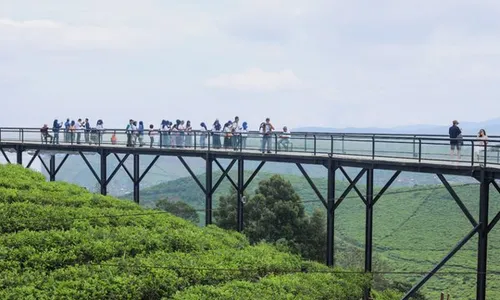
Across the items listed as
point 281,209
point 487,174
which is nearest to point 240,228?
point 487,174

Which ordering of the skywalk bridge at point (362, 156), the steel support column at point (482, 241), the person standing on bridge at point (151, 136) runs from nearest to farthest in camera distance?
the steel support column at point (482, 241)
the skywalk bridge at point (362, 156)
the person standing on bridge at point (151, 136)

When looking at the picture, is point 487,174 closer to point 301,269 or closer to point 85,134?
point 301,269

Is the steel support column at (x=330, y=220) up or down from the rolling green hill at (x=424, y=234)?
up

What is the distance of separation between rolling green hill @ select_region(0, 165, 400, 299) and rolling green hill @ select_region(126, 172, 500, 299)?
60019mm

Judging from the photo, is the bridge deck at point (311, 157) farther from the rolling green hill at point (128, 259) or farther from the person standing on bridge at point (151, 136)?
the rolling green hill at point (128, 259)

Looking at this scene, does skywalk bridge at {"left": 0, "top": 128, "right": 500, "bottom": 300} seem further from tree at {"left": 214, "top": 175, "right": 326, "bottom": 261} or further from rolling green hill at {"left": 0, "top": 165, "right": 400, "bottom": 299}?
tree at {"left": 214, "top": 175, "right": 326, "bottom": 261}

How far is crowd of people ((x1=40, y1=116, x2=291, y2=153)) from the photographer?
31688 millimetres

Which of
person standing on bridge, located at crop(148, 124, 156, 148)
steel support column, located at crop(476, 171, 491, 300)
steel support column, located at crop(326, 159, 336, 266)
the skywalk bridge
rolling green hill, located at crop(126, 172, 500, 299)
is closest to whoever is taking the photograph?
steel support column, located at crop(476, 171, 491, 300)

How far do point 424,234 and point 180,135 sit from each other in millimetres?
94104

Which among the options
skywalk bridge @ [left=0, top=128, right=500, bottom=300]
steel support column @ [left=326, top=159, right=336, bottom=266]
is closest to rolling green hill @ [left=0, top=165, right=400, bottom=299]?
steel support column @ [left=326, top=159, right=336, bottom=266]

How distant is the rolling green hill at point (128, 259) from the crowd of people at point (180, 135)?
4967 millimetres

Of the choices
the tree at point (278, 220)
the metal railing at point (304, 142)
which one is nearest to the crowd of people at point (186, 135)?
the metal railing at point (304, 142)

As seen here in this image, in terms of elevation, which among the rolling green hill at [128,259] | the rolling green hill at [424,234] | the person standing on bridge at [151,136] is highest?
the person standing on bridge at [151,136]

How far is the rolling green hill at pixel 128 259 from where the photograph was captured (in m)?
19.5
